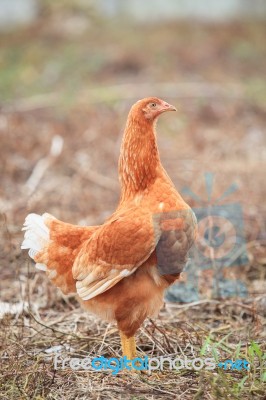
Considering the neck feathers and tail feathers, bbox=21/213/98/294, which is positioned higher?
the neck feathers

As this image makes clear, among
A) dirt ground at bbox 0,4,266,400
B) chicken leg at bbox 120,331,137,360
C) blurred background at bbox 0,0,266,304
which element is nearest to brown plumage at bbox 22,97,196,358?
chicken leg at bbox 120,331,137,360

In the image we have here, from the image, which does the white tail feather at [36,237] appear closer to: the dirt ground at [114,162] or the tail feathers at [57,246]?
the tail feathers at [57,246]

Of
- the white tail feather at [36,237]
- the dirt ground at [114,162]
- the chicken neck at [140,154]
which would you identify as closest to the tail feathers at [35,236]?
the white tail feather at [36,237]

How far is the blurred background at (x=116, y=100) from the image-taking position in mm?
5863

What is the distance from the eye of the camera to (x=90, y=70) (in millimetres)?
11289

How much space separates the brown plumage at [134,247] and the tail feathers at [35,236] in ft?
0.17

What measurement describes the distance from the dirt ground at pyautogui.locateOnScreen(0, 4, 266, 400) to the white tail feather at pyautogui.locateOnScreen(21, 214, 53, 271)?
252mm

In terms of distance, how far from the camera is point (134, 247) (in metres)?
2.58

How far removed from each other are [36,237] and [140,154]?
2.35 ft

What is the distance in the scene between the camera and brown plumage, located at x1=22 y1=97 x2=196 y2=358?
260 cm

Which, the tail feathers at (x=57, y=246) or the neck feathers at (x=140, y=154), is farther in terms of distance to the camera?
the tail feathers at (x=57, y=246)

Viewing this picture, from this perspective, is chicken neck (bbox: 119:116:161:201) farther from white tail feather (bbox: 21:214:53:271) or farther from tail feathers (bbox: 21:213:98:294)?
white tail feather (bbox: 21:214:53:271)

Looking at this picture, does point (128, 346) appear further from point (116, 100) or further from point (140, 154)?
point (116, 100)

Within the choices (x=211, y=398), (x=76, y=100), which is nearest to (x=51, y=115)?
(x=76, y=100)
